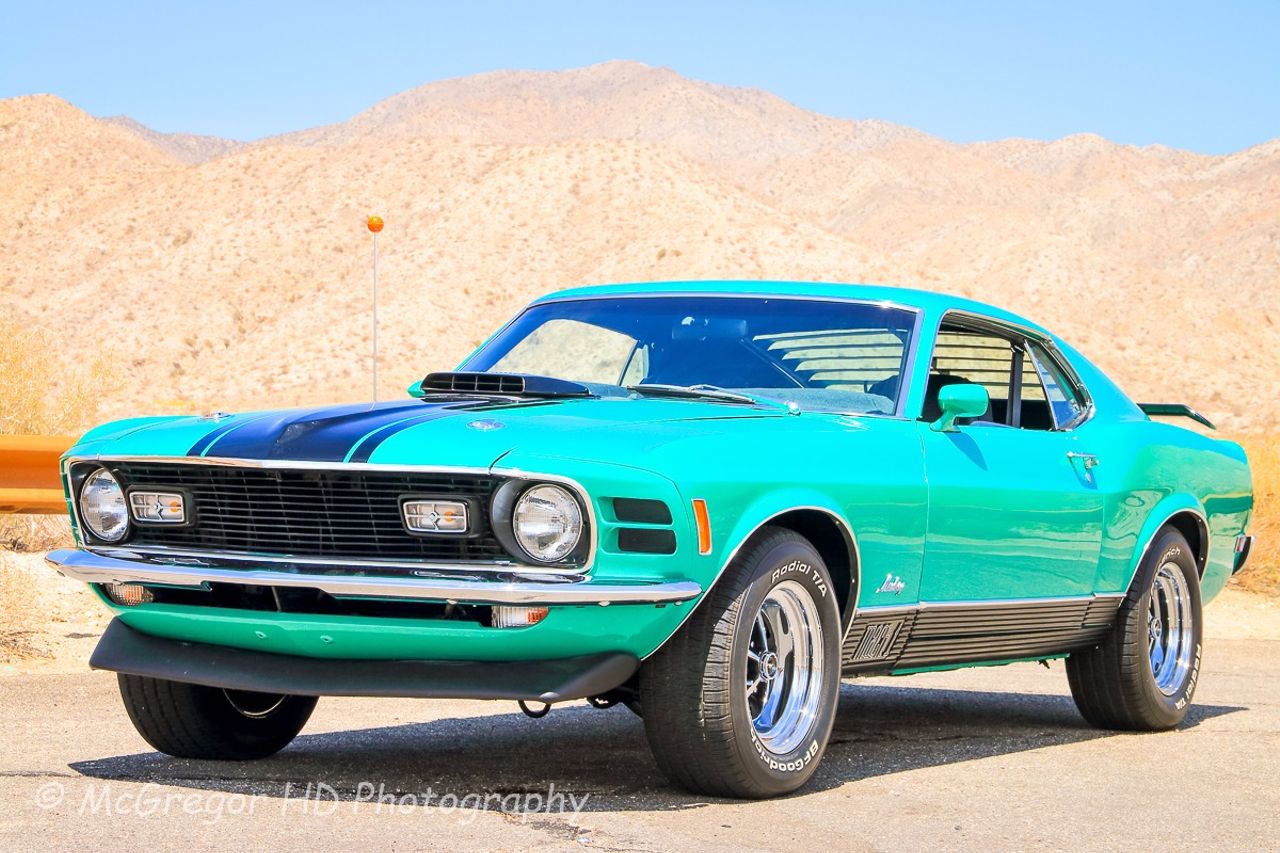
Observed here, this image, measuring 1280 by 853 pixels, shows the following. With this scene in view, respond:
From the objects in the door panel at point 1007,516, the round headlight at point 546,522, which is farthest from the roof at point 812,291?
the round headlight at point 546,522

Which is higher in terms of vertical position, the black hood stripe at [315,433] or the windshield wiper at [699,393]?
the windshield wiper at [699,393]

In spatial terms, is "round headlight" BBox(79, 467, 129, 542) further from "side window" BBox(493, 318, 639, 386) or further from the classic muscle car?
"side window" BBox(493, 318, 639, 386)

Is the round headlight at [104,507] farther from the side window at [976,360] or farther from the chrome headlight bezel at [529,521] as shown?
the side window at [976,360]

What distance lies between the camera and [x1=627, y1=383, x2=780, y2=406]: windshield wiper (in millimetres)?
5926

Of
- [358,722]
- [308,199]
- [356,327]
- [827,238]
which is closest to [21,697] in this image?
[358,722]

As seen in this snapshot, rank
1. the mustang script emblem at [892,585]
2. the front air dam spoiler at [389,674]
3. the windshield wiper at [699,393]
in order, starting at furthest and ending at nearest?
the windshield wiper at [699,393] → the mustang script emblem at [892,585] → the front air dam spoiler at [389,674]

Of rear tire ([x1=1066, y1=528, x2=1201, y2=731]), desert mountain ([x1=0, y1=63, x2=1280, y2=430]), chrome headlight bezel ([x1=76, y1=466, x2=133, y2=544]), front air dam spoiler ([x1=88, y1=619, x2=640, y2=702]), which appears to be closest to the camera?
front air dam spoiler ([x1=88, y1=619, x2=640, y2=702])

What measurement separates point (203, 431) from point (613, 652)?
1465 millimetres

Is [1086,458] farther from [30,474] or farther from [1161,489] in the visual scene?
[30,474]

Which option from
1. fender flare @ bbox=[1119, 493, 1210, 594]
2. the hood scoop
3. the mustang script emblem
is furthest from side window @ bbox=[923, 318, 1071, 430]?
the hood scoop

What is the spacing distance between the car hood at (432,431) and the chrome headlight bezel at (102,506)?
9cm

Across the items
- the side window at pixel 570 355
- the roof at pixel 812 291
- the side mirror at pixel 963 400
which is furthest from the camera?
the roof at pixel 812 291

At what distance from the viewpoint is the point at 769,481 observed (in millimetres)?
5176

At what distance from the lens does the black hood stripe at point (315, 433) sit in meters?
5.00
